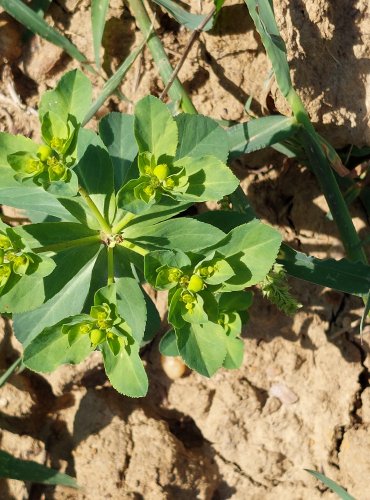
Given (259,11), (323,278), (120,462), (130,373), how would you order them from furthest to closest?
1. (120,462)
2. (323,278)
3. (259,11)
4. (130,373)

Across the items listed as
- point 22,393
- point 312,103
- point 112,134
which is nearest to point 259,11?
point 312,103

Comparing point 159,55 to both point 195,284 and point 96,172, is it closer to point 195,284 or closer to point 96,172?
point 96,172

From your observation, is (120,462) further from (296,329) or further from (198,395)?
(296,329)

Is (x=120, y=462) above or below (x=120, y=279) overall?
below

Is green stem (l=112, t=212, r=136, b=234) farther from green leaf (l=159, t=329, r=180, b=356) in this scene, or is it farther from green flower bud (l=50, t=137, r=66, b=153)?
green leaf (l=159, t=329, r=180, b=356)

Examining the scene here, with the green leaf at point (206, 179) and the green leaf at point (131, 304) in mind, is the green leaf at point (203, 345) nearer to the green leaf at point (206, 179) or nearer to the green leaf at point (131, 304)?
the green leaf at point (131, 304)

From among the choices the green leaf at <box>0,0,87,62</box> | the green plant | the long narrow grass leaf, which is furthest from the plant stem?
the green leaf at <box>0,0,87,62</box>

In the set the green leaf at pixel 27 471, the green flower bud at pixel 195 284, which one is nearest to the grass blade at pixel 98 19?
the green flower bud at pixel 195 284

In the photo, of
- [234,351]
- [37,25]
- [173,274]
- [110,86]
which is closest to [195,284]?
[173,274]
